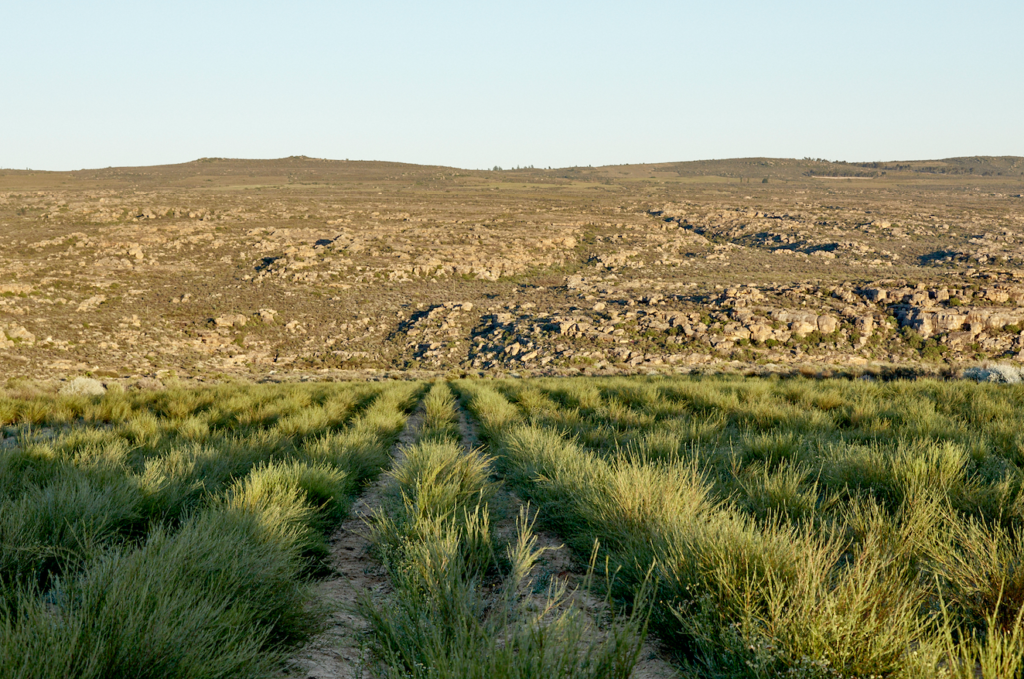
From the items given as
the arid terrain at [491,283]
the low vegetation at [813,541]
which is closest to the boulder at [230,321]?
the arid terrain at [491,283]

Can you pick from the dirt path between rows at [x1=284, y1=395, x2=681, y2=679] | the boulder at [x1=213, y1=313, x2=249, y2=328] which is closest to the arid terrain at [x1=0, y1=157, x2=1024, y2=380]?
the boulder at [x1=213, y1=313, x2=249, y2=328]

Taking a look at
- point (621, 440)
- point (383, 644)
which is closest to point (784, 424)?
point (621, 440)

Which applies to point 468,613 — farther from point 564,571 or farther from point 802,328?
point 802,328

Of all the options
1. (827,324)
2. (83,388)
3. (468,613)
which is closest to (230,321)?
(83,388)

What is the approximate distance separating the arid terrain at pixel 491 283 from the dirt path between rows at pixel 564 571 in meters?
19.5

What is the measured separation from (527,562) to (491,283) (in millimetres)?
38156

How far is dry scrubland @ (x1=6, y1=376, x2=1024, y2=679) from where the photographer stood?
6.48 feet

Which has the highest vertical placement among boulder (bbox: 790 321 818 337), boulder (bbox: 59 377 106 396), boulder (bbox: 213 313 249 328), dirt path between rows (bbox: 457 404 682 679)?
dirt path between rows (bbox: 457 404 682 679)

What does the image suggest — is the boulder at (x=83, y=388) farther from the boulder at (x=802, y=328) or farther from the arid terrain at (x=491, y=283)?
the boulder at (x=802, y=328)

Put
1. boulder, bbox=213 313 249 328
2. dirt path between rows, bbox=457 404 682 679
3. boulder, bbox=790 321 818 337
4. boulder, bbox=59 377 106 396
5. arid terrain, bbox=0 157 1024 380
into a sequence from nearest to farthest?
dirt path between rows, bbox=457 404 682 679 → boulder, bbox=59 377 106 396 → arid terrain, bbox=0 157 1024 380 → boulder, bbox=790 321 818 337 → boulder, bbox=213 313 249 328

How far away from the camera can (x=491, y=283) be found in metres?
40.6

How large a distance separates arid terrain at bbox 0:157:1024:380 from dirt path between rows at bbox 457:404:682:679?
19.5 metres

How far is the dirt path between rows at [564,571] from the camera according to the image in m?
2.34

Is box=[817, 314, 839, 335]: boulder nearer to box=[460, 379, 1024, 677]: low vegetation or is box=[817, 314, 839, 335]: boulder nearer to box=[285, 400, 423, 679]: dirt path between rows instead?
box=[460, 379, 1024, 677]: low vegetation
